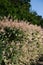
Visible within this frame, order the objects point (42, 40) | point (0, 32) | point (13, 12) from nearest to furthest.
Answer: point (0, 32)
point (42, 40)
point (13, 12)

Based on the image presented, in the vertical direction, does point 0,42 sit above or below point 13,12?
below

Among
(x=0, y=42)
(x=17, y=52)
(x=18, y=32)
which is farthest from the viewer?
(x=18, y=32)

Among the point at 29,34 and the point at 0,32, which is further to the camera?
the point at 29,34

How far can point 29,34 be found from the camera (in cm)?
1232

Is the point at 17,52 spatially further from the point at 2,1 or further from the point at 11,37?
the point at 2,1

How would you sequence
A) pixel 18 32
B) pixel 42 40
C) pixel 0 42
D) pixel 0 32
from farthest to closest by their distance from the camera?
pixel 42 40
pixel 18 32
pixel 0 32
pixel 0 42

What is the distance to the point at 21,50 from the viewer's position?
10586mm

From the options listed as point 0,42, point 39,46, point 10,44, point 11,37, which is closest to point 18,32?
point 11,37

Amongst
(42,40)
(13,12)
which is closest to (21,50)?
(42,40)

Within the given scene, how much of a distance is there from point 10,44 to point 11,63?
24.7 inches

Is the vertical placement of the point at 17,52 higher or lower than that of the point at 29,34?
lower

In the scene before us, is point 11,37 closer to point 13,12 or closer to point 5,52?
point 5,52

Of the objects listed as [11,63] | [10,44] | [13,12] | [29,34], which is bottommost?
[11,63]

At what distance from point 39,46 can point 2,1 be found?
7.12 m
